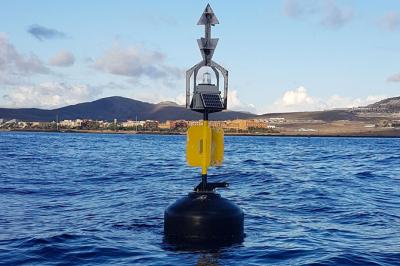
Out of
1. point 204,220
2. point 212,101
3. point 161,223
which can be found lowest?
point 161,223

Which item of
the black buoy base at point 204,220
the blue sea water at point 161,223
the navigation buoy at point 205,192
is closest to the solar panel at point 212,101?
the navigation buoy at point 205,192

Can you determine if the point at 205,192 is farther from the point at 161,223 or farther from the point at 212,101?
the point at 161,223

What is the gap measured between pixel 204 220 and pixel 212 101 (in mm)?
3207

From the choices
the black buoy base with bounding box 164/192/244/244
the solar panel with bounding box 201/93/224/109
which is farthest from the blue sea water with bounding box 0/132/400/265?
the solar panel with bounding box 201/93/224/109

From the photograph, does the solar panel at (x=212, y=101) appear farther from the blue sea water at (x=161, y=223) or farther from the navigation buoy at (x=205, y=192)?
the blue sea water at (x=161, y=223)

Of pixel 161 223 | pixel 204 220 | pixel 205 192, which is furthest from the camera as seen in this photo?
pixel 161 223

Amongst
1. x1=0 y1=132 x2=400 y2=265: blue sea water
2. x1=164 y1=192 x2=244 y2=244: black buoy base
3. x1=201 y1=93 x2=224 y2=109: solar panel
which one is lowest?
x1=0 y1=132 x2=400 y2=265: blue sea water

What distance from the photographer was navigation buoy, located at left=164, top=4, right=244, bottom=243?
574 inches

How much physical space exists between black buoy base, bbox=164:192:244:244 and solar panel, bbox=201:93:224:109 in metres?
2.34

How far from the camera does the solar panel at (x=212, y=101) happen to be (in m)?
15.2

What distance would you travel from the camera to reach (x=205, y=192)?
15289 millimetres

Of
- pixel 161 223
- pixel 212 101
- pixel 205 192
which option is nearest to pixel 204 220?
pixel 205 192

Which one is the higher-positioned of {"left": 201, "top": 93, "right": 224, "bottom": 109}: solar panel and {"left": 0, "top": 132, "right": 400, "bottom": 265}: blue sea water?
{"left": 201, "top": 93, "right": 224, "bottom": 109}: solar panel

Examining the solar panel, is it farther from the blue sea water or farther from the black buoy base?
the blue sea water
